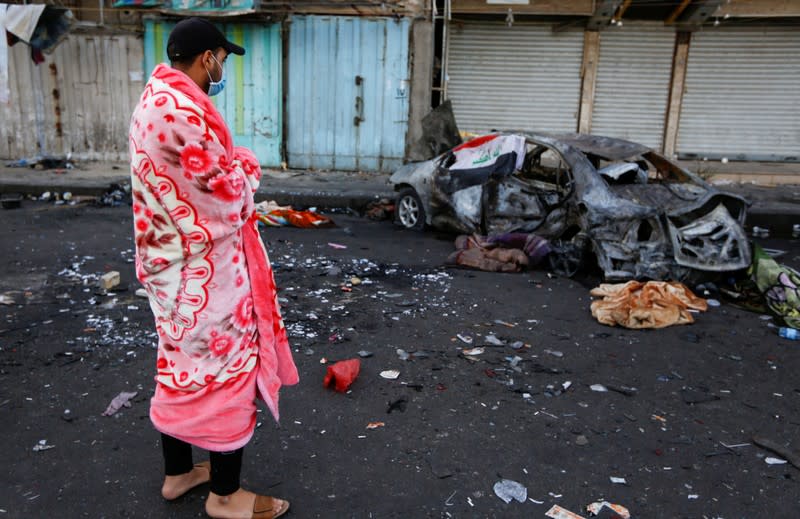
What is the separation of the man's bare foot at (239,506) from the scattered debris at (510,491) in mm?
1014

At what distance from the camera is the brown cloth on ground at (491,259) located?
22.7ft

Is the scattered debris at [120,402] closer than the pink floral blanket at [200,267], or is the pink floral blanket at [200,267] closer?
the pink floral blanket at [200,267]

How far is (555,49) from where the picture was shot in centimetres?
1377

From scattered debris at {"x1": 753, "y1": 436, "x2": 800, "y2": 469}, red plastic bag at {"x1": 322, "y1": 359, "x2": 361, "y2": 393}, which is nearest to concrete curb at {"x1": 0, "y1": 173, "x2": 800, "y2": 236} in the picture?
red plastic bag at {"x1": 322, "y1": 359, "x2": 361, "y2": 393}

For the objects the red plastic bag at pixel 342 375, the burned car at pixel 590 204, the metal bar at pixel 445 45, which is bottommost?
the red plastic bag at pixel 342 375

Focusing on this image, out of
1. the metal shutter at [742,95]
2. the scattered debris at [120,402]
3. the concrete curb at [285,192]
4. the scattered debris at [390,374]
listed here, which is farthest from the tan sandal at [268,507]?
the metal shutter at [742,95]

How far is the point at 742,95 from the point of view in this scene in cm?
1402

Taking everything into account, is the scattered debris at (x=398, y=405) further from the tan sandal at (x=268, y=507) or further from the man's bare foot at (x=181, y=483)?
the man's bare foot at (x=181, y=483)

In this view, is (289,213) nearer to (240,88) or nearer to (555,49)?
(240,88)

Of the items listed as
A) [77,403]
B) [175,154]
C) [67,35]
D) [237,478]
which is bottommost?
[77,403]

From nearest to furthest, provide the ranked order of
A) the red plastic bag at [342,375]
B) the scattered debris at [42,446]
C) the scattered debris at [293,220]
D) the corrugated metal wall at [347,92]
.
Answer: the scattered debris at [42,446]
the red plastic bag at [342,375]
the scattered debris at [293,220]
the corrugated metal wall at [347,92]

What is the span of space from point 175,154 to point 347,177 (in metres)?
11.0

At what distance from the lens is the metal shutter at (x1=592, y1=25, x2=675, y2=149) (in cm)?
1371

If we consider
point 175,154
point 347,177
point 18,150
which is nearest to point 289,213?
point 347,177
